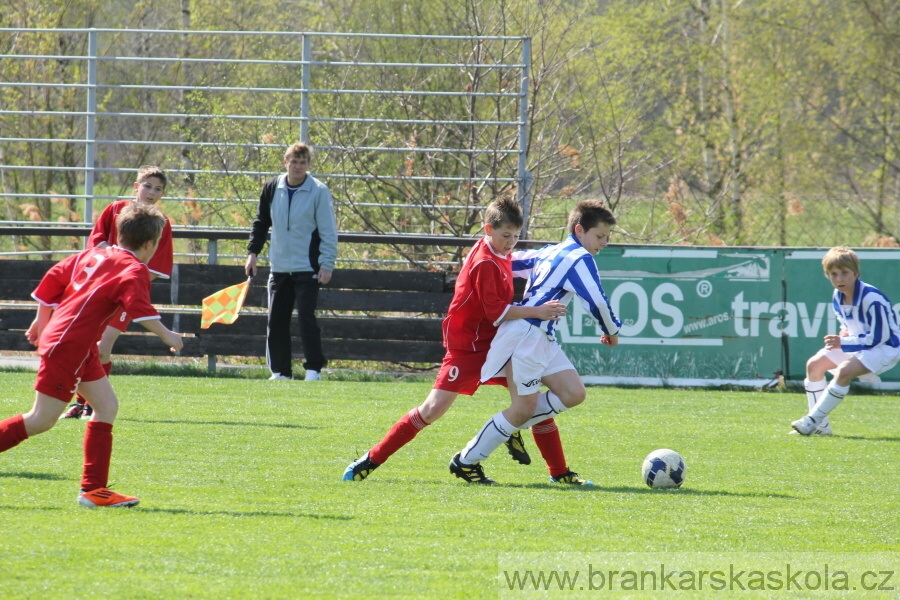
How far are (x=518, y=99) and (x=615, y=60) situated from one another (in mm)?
5476

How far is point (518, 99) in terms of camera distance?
570 inches

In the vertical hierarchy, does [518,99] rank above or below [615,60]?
below

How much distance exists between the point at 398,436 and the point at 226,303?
537cm

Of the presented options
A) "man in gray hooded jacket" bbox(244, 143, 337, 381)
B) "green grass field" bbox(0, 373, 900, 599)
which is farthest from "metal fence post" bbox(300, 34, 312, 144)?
"green grass field" bbox(0, 373, 900, 599)

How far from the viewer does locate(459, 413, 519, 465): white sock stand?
5621 mm

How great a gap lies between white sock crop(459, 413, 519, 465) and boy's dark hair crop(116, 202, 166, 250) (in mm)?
1885

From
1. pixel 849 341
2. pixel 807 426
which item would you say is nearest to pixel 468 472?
pixel 807 426

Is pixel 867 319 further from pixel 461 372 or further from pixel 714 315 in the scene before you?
pixel 461 372

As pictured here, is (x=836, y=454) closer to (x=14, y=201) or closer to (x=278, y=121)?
(x=278, y=121)

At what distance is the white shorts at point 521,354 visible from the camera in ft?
18.3

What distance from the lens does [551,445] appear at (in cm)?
583

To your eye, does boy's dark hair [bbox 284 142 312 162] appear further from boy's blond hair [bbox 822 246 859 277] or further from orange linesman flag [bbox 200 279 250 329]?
boy's blond hair [bbox 822 246 859 277]

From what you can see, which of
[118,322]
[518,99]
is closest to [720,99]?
[518,99]

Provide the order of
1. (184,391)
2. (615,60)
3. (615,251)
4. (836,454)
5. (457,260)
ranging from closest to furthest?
(836,454) → (184,391) → (615,251) → (457,260) → (615,60)
